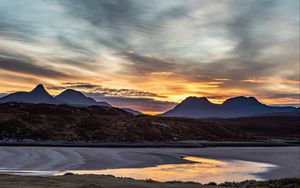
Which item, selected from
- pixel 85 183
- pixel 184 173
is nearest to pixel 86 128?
pixel 184 173

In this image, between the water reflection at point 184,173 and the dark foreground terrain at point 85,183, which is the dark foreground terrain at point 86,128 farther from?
the dark foreground terrain at point 85,183

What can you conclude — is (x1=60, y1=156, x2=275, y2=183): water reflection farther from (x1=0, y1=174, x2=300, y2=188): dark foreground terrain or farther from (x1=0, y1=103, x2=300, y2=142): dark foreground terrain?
(x1=0, y1=103, x2=300, y2=142): dark foreground terrain

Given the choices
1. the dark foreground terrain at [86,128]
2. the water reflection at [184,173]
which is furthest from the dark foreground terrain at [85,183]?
the dark foreground terrain at [86,128]

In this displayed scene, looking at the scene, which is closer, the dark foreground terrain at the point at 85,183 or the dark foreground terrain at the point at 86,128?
the dark foreground terrain at the point at 85,183

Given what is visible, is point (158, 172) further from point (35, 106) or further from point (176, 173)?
point (35, 106)

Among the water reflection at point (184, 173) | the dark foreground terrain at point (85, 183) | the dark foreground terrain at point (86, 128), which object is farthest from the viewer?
the dark foreground terrain at point (86, 128)

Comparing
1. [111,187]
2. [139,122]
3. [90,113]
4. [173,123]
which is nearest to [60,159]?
[111,187]

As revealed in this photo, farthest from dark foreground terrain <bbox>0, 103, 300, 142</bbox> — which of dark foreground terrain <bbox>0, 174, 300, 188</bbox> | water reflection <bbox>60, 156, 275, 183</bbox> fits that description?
dark foreground terrain <bbox>0, 174, 300, 188</bbox>

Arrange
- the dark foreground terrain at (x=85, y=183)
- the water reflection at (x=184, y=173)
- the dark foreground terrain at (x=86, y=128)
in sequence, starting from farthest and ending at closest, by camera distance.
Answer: the dark foreground terrain at (x=86, y=128)
the water reflection at (x=184, y=173)
the dark foreground terrain at (x=85, y=183)

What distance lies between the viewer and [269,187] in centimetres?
2428

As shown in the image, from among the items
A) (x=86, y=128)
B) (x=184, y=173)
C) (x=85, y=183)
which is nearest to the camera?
(x=85, y=183)

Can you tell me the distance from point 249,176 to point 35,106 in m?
107

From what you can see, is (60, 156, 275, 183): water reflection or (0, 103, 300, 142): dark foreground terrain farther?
(0, 103, 300, 142): dark foreground terrain

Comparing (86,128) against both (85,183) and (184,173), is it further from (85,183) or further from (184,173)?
(85,183)
